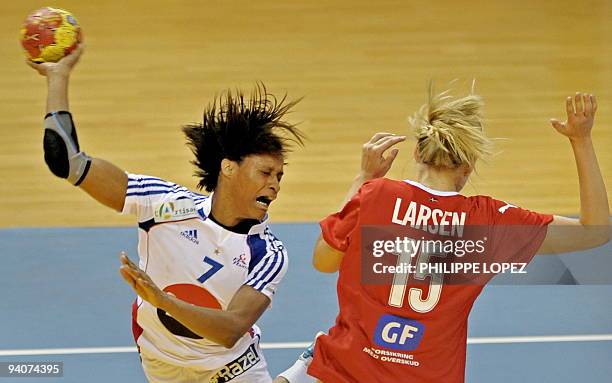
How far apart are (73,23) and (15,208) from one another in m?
4.38

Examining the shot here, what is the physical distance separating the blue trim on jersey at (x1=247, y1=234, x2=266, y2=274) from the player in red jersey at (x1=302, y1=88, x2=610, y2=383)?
1.69ft

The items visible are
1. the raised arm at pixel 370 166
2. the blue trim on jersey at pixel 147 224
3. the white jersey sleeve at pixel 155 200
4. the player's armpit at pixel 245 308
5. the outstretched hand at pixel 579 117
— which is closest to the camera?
the outstretched hand at pixel 579 117

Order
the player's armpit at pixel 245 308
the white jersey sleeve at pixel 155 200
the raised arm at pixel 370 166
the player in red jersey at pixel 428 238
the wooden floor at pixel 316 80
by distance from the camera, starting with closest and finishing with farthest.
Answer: the player in red jersey at pixel 428 238
the raised arm at pixel 370 166
the player's armpit at pixel 245 308
the white jersey sleeve at pixel 155 200
the wooden floor at pixel 316 80

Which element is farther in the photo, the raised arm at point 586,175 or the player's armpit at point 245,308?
the player's armpit at point 245,308

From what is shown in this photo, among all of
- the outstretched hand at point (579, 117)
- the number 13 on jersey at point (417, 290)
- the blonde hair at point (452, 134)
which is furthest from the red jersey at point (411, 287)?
the outstretched hand at point (579, 117)

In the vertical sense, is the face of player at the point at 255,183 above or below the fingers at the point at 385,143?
below

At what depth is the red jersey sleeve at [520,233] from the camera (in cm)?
383

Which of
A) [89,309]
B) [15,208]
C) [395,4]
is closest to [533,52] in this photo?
[395,4]

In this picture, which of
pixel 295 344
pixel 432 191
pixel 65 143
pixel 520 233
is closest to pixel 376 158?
pixel 432 191

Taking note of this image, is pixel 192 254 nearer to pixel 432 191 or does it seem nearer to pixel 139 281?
pixel 139 281

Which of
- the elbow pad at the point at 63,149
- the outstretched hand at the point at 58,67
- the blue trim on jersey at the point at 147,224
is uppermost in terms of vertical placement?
the outstretched hand at the point at 58,67

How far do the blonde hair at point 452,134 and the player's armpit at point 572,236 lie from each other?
1.17 feet

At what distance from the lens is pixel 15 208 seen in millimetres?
8336

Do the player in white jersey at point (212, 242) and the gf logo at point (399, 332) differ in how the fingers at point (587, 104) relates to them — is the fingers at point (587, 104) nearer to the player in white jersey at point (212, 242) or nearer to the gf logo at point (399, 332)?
the gf logo at point (399, 332)
